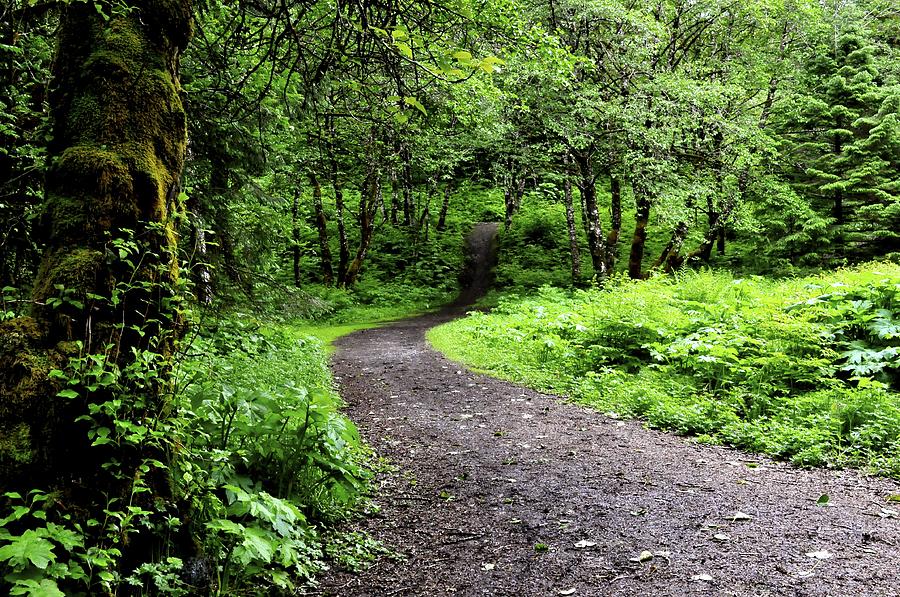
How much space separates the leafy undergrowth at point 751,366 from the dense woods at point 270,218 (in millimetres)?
64

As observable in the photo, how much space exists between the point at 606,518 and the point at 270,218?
8109 millimetres

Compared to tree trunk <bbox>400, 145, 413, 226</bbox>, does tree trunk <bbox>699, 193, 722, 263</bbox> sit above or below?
below

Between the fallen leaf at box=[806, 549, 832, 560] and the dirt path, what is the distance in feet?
0.04

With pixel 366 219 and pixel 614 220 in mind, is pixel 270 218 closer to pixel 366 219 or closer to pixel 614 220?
pixel 366 219

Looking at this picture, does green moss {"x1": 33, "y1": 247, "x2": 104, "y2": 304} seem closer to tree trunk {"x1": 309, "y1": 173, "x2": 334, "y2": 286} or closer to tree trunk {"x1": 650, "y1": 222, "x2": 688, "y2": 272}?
tree trunk {"x1": 650, "y1": 222, "x2": 688, "y2": 272}

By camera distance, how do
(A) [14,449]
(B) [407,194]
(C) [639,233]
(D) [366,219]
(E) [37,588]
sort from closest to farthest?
1. (E) [37,588]
2. (A) [14,449]
3. (C) [639,233]
4. (D) [366,219]
5. (B) [407,194]

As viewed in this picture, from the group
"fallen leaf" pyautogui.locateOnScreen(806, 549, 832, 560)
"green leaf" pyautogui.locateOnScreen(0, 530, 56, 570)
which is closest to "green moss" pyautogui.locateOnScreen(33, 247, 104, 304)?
"green leaf" pyautogui.locateOnScreen(0, 530, 56, 570)

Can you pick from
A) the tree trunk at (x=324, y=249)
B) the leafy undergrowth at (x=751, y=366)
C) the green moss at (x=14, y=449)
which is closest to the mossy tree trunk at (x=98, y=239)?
the green moss at (x=14, y=449)

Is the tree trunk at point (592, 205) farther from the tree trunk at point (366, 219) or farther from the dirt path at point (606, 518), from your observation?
the dirt path at point (606, 518)

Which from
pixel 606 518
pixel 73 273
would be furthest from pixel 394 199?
pixel 73 273

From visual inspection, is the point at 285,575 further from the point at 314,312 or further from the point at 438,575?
the point at 314,312

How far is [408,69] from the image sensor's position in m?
4.64

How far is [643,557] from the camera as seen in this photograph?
348 centimetres

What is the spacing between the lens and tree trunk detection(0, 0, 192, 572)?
246 cm
